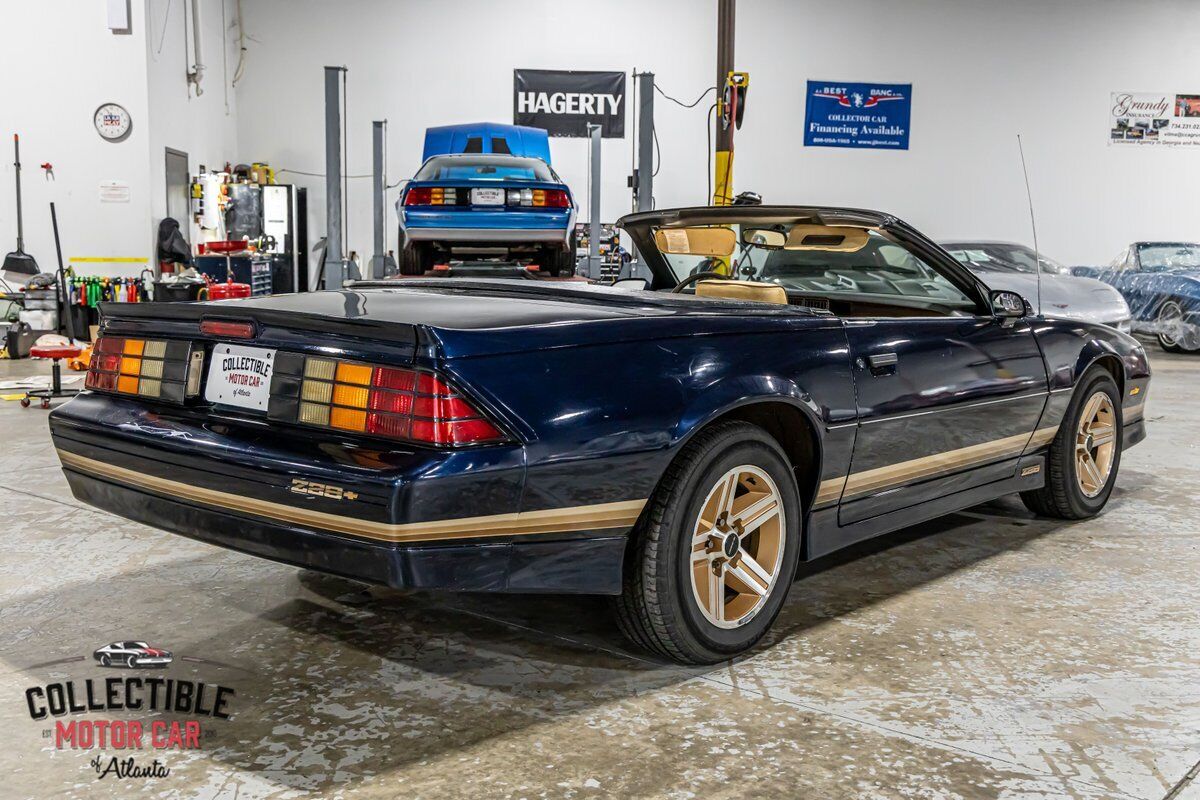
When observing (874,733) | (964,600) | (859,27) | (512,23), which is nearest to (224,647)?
(874,733)

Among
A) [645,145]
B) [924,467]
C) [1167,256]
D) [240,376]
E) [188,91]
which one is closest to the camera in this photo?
[240,376]

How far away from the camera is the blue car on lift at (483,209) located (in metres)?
8.51

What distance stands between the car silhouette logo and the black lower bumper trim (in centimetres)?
33

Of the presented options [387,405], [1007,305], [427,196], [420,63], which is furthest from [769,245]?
[420,63]

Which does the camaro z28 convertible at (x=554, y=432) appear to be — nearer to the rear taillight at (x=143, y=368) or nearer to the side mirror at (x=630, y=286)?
the rear taillight at (x=143, y=368)

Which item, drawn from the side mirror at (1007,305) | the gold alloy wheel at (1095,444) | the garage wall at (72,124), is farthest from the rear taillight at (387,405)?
the garage wall at (72,124)

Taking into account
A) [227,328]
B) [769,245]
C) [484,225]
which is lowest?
[227,328]

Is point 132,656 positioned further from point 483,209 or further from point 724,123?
point 724,123

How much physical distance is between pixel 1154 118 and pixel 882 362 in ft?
54.4

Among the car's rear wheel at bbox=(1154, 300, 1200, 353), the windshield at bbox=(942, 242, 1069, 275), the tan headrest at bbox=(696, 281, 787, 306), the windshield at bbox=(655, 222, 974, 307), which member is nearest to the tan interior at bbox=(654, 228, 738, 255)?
the windshield at bbox=(655, 222, 974, 307)

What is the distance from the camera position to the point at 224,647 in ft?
8.38

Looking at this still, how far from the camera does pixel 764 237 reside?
3422 millimetres

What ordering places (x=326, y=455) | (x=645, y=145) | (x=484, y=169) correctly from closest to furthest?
(x=326, y=455), (x=484, y=169), (x=645, y=145)

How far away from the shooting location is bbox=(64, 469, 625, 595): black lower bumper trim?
202 cm
